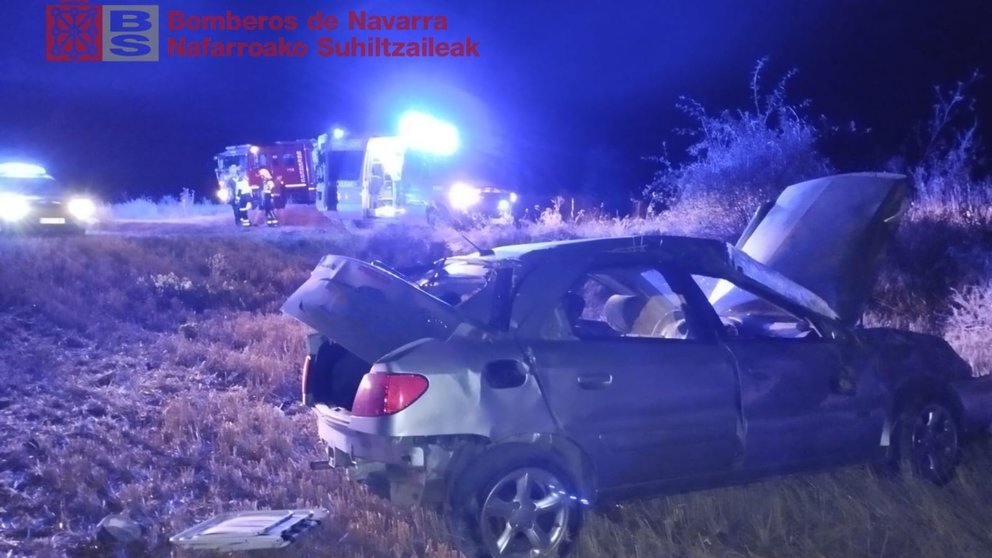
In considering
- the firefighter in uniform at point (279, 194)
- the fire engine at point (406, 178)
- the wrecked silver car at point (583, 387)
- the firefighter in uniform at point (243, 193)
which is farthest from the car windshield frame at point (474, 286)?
the firefighter in uniform at point (279, 194)

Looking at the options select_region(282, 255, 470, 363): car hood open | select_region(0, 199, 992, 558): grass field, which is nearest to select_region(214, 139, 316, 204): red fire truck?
select_region(0, 199, 992, 558): grass field

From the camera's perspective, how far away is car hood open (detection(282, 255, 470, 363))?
4.89m

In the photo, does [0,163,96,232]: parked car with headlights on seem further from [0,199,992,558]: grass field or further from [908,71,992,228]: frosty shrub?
[908,71,992,228]: frosty shrub

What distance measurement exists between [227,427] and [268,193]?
1131 centimetres

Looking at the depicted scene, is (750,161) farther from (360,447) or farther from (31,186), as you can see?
(360,447)

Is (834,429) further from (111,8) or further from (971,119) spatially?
(971,119)

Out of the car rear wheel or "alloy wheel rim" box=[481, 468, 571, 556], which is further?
the car rear wheel

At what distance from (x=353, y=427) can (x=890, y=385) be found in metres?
3.04

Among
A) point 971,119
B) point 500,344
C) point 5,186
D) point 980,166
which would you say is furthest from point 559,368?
point 971,119

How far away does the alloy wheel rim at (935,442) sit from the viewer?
19.2ft

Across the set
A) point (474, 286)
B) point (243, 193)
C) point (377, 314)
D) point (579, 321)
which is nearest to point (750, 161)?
point (243, 193)

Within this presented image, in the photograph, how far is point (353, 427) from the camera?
15.8ft

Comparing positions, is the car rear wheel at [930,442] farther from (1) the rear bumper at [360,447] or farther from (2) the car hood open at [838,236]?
(1) the rear bumper at [360,447]

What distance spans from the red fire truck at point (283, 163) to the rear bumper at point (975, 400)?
44.5 ft
